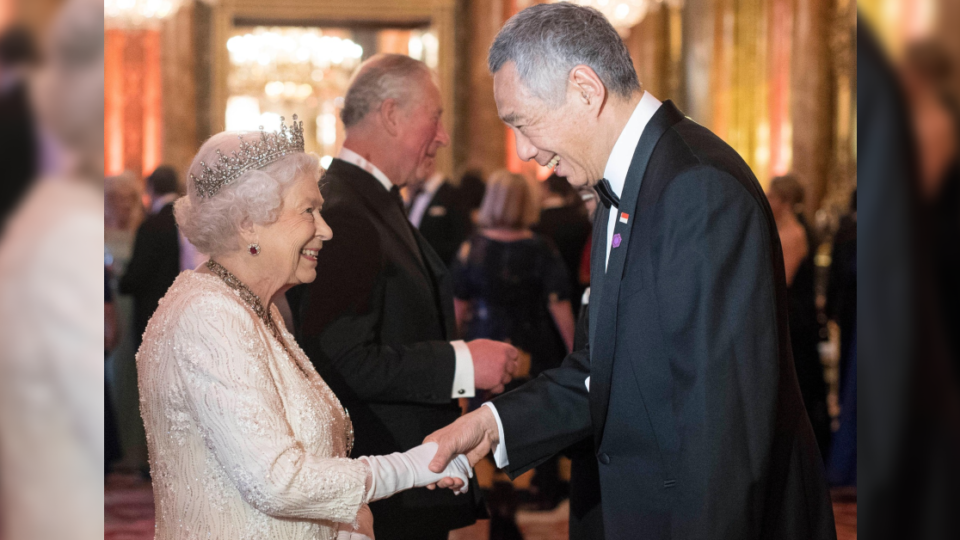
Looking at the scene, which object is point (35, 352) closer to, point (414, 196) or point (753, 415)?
point (753, 415)

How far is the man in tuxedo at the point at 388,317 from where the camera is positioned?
225 centimetres

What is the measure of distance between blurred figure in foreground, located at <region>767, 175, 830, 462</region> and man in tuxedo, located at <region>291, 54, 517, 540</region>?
3.48 m

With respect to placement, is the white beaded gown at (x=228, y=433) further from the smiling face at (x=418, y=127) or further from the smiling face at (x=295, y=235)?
the smiling face at (x=418, y=127)

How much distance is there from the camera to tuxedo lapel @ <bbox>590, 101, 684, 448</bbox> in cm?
157

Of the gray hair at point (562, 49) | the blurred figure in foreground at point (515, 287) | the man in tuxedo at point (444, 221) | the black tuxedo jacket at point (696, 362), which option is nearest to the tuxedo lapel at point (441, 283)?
the black tuxedo jacket at point (696, 362)

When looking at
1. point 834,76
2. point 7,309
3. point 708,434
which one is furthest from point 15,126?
point 834,76

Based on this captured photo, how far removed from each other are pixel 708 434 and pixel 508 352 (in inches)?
42.0

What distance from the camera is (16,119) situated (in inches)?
26.5

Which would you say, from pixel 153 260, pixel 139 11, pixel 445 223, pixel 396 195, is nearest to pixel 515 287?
pixel 445 223

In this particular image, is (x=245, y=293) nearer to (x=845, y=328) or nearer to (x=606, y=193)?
(x=606, y=193)

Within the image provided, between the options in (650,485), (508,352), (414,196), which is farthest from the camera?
(414,196)

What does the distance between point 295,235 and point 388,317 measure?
557 mm

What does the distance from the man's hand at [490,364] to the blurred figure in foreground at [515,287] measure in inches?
100

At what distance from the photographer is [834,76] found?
8.52 m
